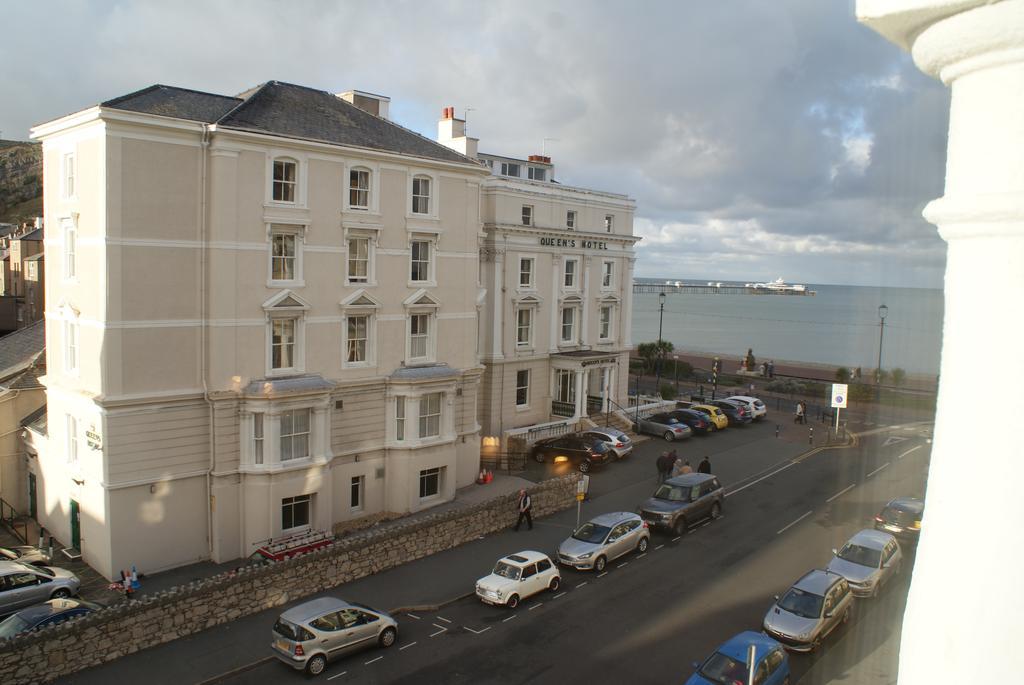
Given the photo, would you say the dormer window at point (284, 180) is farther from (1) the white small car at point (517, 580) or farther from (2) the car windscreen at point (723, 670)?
(2) the car windscreen at point (723, 670)

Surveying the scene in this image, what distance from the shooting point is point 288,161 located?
26453 millimetres

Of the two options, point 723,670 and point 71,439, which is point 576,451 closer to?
point 723,670

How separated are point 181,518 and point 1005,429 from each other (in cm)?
2610

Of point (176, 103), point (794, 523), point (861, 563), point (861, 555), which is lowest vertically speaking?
point (794, 523)

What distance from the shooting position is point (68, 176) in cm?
2520

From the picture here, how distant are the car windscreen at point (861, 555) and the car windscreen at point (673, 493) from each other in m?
7.94

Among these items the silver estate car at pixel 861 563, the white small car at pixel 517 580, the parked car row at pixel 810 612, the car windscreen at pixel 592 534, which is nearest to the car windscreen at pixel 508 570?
the white small car at pixel 517 580

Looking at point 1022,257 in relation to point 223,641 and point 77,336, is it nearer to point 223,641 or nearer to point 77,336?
point 223,641

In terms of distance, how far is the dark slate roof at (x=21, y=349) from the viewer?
104 ft

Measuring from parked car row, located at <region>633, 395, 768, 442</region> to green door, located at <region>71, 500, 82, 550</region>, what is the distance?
92.0 ft

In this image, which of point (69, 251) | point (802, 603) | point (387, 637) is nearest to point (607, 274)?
point (802, 603)

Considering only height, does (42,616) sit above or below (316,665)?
above

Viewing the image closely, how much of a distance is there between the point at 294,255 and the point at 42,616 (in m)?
13.4

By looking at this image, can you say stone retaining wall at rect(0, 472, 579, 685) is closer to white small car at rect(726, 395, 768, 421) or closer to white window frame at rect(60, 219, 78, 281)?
white window frame at rect(60, 219, 78, 281)
